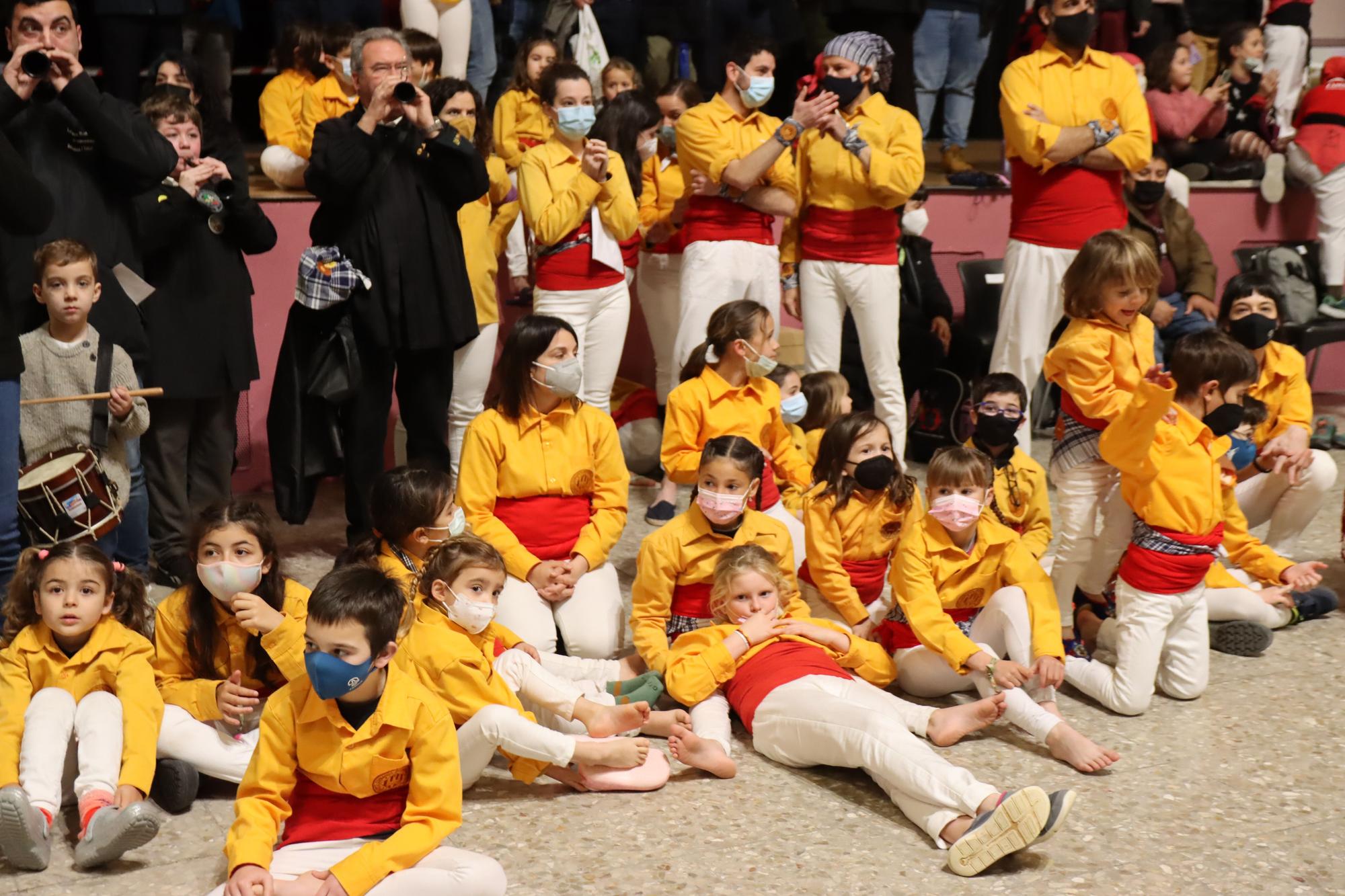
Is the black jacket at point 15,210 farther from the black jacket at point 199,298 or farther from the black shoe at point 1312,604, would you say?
the black shoe at point 1312,604

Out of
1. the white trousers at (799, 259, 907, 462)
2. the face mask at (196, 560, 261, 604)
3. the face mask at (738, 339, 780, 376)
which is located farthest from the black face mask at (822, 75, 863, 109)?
the face mask at (196, 560, 261, 604)

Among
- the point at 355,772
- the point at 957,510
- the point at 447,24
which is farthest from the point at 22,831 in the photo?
the point at 447,24

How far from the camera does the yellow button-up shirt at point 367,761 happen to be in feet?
9.68

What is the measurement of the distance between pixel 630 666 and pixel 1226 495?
1897 mm

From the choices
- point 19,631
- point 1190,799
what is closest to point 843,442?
point 1190,799

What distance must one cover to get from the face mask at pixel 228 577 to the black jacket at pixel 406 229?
152 cm

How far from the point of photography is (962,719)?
3.87 m

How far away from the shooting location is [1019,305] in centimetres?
594

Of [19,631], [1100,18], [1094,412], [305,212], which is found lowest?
[19,631]

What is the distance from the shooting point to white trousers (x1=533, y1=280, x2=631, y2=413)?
5711 millimetres

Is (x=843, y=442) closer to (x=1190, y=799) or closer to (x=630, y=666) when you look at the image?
(x=630, y=666)

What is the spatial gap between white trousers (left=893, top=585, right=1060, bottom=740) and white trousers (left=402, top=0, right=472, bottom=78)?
3.61 m

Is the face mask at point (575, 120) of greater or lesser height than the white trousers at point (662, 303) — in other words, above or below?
above

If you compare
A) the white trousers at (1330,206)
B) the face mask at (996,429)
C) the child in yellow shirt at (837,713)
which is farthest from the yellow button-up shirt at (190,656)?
the white trousers at (1330,206)
